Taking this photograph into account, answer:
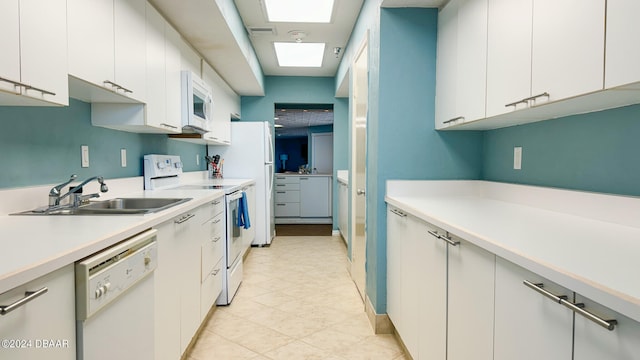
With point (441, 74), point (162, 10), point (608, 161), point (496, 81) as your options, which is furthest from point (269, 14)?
point (608, 161)

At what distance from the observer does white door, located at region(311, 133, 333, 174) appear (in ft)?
32.2

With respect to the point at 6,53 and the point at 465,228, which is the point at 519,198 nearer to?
the point at 465,228

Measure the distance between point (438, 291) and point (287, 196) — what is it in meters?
5.32

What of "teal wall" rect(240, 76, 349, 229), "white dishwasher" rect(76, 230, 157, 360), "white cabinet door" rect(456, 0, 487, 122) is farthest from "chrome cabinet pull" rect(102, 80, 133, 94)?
"teal wall" rect(240, 76, 349, 229)

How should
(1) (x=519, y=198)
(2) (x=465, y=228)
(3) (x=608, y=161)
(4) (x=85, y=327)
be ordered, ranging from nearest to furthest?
(4) (x=85, y=327), (2) (x=465, y=228), (3) (x=608, y=161), (1) (x=519, y=198)

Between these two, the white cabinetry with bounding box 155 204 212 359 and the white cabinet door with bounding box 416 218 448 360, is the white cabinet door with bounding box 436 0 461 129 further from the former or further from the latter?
the white cabinetry with bounding box 155 204 212 359

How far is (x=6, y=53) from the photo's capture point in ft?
3.37

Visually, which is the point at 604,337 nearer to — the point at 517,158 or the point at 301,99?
the point at 517,158

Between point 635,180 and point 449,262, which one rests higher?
point 635,180

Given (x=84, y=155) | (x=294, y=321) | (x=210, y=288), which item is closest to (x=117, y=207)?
(x=84, y=155)

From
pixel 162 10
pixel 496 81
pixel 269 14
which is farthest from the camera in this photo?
pixel 269 14

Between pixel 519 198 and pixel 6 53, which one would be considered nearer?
pixel 6 53

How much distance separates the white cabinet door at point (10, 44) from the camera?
101cm

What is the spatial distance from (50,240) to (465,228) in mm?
1304
